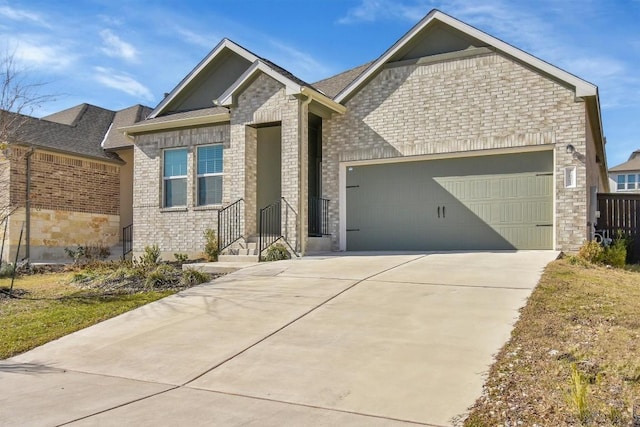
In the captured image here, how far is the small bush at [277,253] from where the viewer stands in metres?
12.4

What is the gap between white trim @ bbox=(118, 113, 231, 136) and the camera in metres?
14.9

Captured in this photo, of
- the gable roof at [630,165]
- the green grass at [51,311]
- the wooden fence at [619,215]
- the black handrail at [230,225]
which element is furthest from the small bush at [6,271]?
the gable roof at [630,165]

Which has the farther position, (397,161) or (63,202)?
(63,202)

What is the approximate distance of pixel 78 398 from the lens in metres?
4.79

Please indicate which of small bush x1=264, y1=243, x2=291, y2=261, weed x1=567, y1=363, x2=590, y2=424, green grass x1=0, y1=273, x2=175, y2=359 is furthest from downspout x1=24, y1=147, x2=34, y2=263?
weed x1=567, y1=363, x2=590, y2=424

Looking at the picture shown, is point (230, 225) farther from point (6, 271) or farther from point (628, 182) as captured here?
point (628, 182)

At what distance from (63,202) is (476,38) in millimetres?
14675

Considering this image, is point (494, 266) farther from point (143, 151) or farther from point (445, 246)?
point (143, 151)

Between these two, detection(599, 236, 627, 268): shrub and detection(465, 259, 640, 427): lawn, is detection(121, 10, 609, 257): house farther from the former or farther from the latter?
detection(465, 259, 640, 427): lawn

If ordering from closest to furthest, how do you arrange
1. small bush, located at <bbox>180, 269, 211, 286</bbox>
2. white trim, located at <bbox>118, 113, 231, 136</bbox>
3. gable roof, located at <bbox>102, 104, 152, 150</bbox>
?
small bush, located at <bbox>180, 269, 211, 286</bbox>
white trim, located at <bbox>118, 113, 231, 136</bbox>
gable roof, located at <bbox>102, 104, 152, 150</bbox>

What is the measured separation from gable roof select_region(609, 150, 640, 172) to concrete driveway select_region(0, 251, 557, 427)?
163 feet

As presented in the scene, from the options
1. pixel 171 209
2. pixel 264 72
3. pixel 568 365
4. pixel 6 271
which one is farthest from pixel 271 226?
pixel 568 365

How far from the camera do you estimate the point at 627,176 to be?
52.2 meters

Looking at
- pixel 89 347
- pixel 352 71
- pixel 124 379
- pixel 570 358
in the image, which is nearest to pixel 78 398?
pixel 124 379
